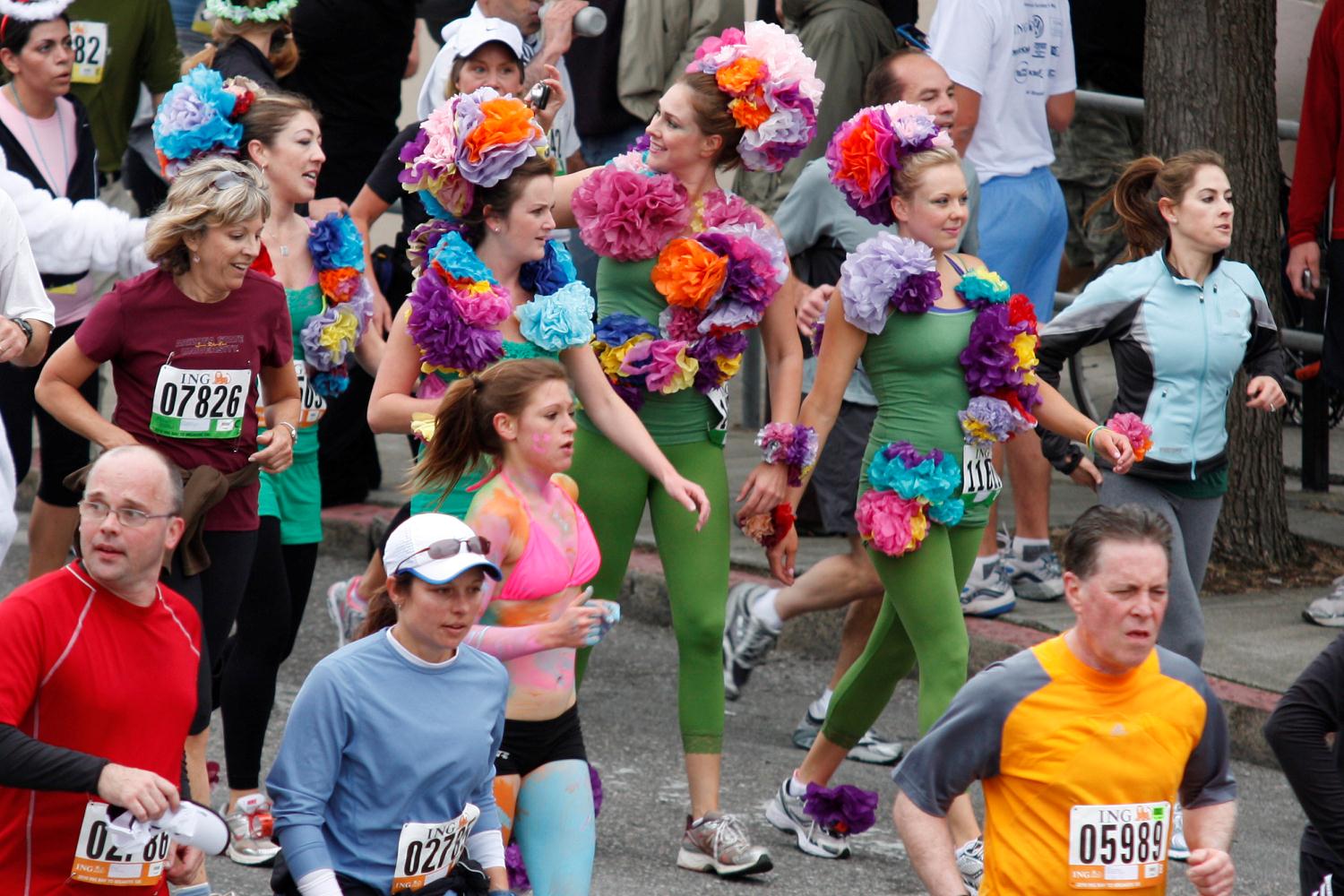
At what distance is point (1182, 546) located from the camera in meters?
5.68

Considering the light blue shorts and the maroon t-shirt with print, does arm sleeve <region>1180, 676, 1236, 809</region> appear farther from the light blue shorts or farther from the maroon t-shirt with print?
the light blue shorts

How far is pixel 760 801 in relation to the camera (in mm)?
5996

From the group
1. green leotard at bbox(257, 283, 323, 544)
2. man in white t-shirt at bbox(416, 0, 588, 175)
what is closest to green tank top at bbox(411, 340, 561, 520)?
green leotard at bbox(257, 283, 323, 544)

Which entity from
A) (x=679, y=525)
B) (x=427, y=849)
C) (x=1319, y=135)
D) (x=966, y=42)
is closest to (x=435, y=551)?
(x=427, y=849)

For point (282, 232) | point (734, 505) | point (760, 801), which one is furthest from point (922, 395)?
point (734, 505)

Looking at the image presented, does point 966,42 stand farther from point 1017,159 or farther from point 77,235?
point 77,235

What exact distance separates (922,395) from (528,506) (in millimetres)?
1404

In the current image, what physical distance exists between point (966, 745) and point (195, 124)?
2972 mm

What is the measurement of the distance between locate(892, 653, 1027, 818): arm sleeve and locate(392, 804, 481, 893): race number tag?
2.81 ft

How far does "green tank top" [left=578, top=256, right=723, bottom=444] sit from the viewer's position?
5457 millimetres

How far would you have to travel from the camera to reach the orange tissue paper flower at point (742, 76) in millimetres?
5438

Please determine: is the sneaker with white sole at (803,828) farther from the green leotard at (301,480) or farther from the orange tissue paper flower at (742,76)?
the orange tissue paper flower at (742,76)

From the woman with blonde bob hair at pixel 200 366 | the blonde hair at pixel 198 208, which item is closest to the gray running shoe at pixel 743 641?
the woman with blonde bob hair at pixel 200 366

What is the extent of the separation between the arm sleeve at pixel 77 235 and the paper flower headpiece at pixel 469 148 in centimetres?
110
